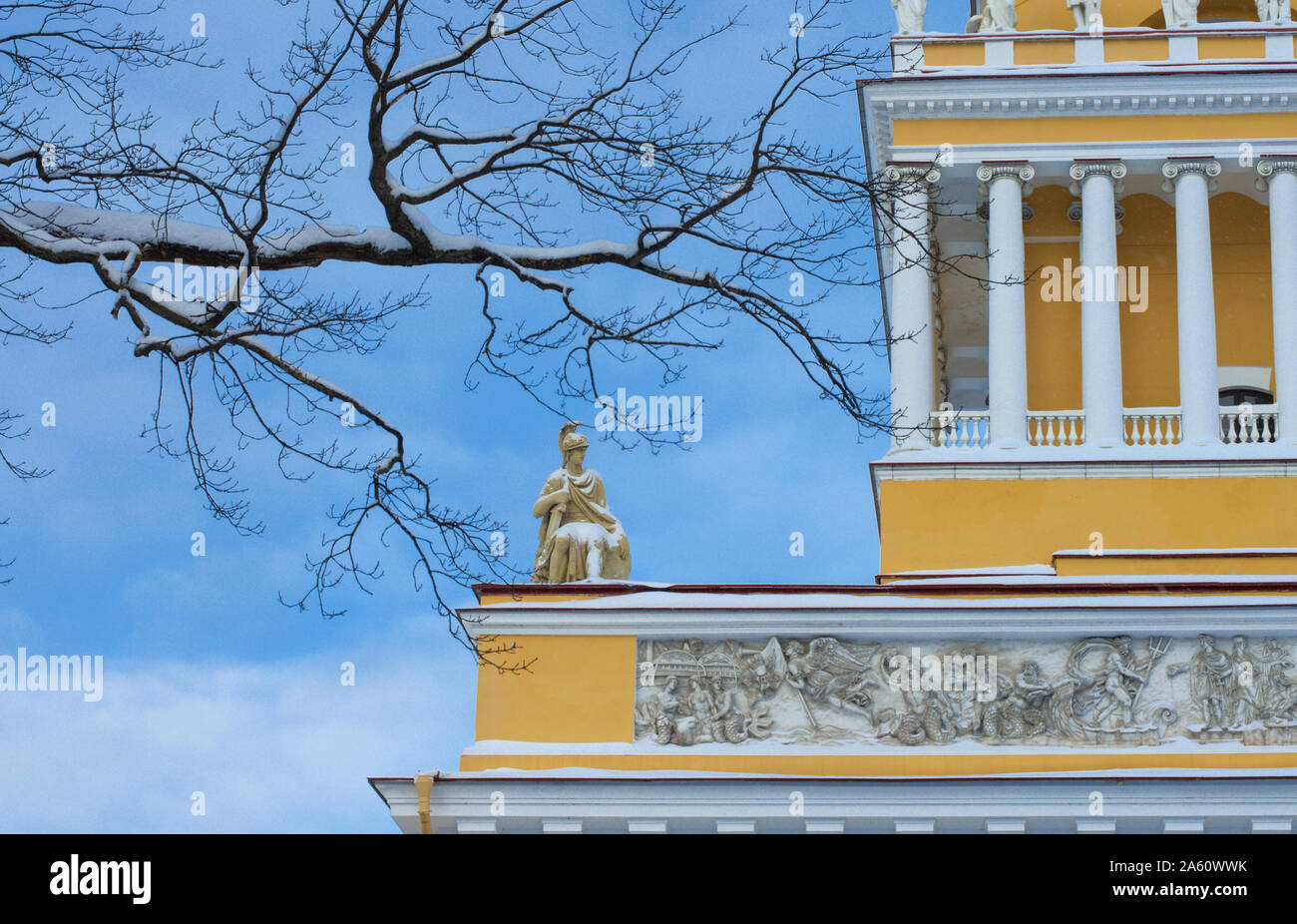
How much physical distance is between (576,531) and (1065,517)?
17.9 feet

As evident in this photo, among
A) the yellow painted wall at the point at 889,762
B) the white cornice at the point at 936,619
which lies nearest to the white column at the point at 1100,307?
the white cornice at the point at 936,619

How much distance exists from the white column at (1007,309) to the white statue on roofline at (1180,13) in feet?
9.16

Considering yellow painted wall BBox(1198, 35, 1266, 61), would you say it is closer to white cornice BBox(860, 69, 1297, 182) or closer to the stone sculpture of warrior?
white cornice BBox(860, 69, 1297, 182)

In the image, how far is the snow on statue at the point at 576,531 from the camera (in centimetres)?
1973

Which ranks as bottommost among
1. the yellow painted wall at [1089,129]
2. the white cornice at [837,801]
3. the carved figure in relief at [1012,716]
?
the white cornice at [837,801]

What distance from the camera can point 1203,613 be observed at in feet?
61.2

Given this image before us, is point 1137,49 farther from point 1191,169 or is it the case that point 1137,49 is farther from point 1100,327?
point 1100,327

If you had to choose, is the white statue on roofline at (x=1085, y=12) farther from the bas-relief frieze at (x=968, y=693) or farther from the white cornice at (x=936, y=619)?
the bas-relief frieze at (x=968, y=693)

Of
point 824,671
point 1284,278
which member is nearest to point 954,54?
point 1284,278

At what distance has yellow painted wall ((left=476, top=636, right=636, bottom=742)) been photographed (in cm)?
1888

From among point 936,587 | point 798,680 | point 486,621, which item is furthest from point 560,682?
point 936,587

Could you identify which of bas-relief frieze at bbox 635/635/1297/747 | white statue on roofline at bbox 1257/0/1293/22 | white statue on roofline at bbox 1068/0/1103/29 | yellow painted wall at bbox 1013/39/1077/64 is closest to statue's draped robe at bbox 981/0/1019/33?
yellow painted wall at bbox 1013/39/1077/64

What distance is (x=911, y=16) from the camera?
25.3 metres

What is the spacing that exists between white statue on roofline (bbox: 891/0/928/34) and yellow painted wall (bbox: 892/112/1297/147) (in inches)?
55.9
